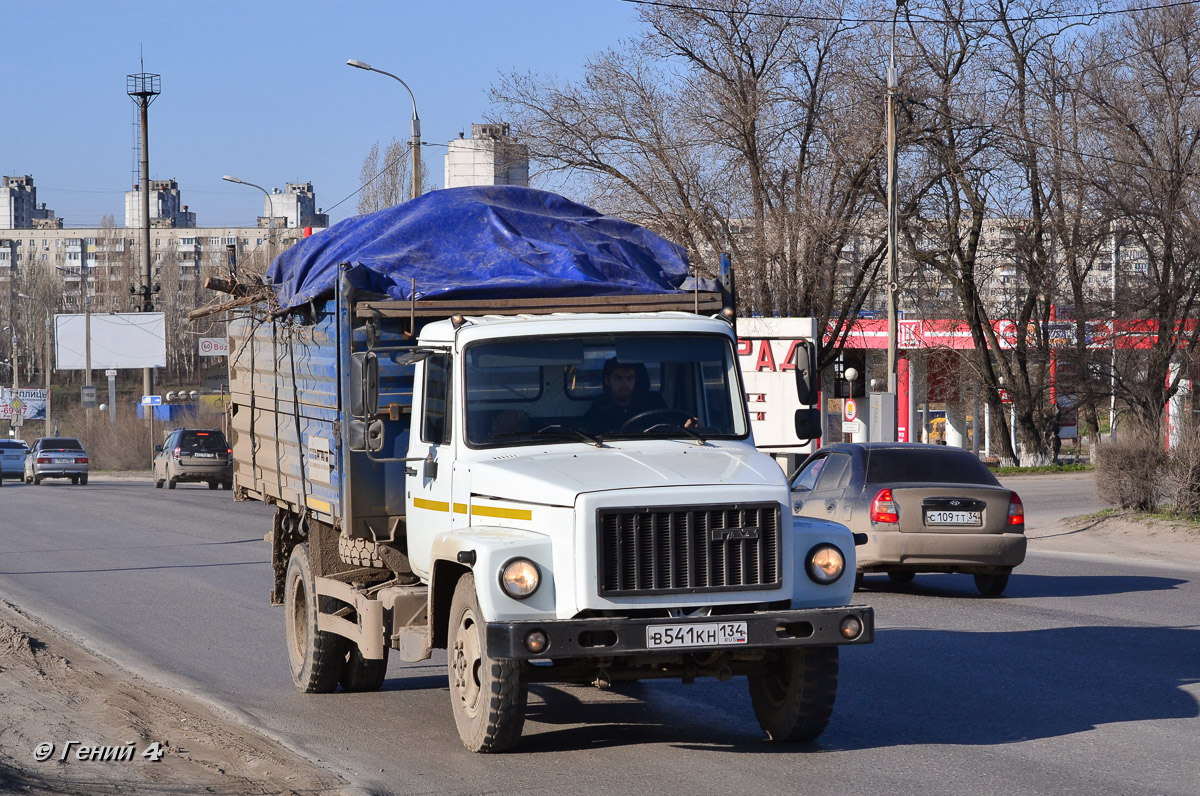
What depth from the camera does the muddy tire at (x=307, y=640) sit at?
8.62m

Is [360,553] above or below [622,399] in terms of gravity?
below

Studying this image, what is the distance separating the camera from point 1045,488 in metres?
33.2

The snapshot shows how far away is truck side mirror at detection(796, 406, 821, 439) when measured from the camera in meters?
7.96

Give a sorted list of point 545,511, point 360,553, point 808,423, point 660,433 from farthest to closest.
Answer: point 360,553
point 808,423
point 660,433
point 545,511

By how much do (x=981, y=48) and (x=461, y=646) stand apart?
35.0 metres

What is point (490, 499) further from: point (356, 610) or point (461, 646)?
point (356, 610)

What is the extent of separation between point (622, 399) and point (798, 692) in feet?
5.75

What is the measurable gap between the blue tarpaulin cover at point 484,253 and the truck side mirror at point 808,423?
1.15 metres

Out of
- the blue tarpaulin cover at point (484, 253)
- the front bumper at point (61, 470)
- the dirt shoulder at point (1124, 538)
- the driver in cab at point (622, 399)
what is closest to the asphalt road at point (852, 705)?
the driver in cab at point (622, 399)

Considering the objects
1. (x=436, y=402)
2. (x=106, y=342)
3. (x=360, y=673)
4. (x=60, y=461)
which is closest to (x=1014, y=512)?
(x=360, y=673)

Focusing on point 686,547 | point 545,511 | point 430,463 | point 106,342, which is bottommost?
point 686,547

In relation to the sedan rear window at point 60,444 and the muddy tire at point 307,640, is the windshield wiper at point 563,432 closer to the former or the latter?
the muddy tire at point 307,640

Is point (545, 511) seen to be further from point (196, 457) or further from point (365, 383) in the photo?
point (196, 457)

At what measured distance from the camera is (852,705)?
26.6 feet
